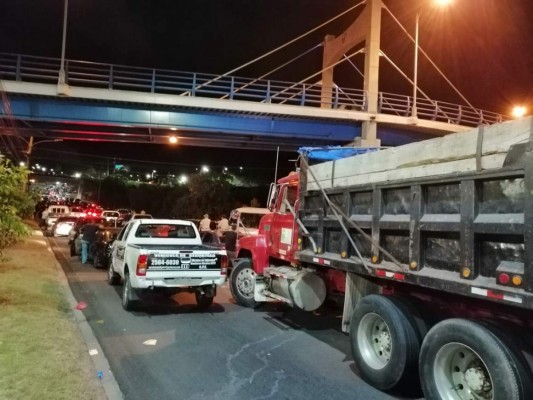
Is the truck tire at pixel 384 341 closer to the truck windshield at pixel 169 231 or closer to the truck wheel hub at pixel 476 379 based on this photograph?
the truck wheel hub at pixel 476 379

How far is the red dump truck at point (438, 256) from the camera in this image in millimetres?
4234

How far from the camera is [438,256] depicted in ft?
16.8

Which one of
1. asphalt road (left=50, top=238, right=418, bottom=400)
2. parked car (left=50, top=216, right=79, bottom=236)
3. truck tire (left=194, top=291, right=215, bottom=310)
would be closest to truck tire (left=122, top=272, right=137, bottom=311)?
asphalt road (left=50, top=238, right=418, bottom=400)

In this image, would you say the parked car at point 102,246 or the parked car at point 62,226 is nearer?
the parked car at point 102,246

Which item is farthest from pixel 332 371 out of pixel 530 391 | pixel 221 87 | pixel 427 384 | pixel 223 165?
pixel 223 165

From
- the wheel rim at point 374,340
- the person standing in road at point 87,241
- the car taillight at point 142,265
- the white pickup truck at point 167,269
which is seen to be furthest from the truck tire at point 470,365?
the person standing in road at point 87,241

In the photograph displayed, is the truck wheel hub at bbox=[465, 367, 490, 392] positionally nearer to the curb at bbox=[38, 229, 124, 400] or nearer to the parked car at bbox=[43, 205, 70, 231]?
the curb at bbox=[38, 229, 124, 400]

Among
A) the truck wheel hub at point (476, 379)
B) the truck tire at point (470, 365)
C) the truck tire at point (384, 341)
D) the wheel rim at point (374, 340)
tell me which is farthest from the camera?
the wheel rim at point (374, 340)

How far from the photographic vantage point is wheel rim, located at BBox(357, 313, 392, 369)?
5961mm

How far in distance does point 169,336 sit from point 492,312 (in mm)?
5212

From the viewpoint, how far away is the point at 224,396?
219 inches

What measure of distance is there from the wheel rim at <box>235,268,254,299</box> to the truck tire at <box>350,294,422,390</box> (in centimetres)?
481

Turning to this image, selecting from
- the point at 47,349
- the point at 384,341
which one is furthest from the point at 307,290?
the point at 47,349

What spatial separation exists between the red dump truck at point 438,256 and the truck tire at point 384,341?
0.04 feet
